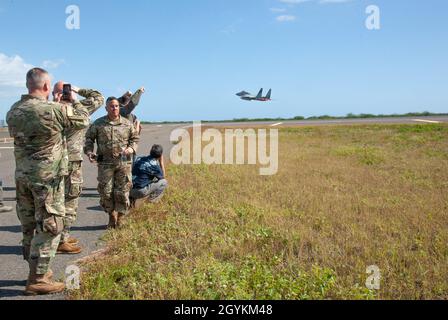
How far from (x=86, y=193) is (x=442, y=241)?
7.41m

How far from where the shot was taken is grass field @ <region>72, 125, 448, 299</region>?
3.97 metres

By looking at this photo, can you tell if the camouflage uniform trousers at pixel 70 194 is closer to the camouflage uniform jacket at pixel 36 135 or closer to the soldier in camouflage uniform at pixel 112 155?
the soldier in camouflage uniform at pixel 112 155

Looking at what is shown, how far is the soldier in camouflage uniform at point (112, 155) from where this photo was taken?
592 centimetres

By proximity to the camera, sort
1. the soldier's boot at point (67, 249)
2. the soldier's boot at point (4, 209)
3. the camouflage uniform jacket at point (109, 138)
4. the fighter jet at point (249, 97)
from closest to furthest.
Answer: the soldier's boot at point (67, 249), the camouflage uniform jacket at point (109, 138), the soldier's boot at point (4, 209), the fighter jet at point (249, 97)

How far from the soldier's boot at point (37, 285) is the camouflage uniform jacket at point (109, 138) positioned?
2258mm

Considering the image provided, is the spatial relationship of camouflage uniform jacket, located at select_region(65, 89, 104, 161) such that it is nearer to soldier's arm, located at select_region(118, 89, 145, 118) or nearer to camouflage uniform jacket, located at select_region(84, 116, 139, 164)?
camouflage uniform jacket, located at select_region(84, 116, 139, 164)

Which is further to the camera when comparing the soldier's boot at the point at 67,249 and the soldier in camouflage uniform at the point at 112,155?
the soldier in camouflage uniform at the point at 112,155

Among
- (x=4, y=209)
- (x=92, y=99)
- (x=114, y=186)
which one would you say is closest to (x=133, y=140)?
(x=114, y=186)

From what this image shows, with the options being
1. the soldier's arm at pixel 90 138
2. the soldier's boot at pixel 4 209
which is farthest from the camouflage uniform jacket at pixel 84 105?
the soldier's boot at pixel 4 209

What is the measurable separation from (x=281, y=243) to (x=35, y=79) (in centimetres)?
363
